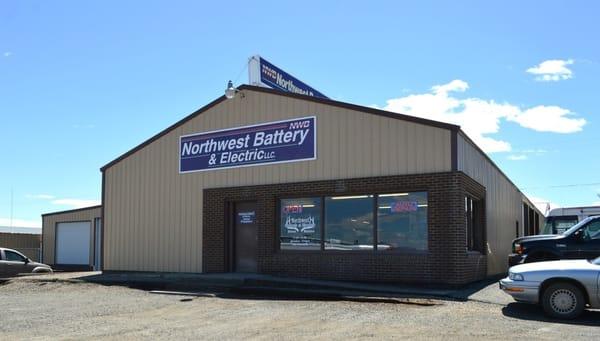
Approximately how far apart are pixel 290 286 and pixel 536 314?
614 cm

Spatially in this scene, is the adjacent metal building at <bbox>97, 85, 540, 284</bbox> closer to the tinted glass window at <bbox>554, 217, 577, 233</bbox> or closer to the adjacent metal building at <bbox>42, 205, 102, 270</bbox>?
the tinted glass window at <bbox>554, 217, 577, 233</bbox>

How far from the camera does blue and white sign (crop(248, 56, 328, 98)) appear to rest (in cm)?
2117

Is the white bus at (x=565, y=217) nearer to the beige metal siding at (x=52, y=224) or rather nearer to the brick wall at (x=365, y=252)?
the brick wall at (x=365, y=252)

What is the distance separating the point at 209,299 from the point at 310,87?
13161 mm

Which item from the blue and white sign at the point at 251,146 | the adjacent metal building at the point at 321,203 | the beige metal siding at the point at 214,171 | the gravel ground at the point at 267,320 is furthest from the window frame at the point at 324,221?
the gravel ground at the point at 267,320

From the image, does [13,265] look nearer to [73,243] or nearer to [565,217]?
[73,243]

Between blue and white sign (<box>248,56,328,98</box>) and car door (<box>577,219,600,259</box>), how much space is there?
1120 centimetres

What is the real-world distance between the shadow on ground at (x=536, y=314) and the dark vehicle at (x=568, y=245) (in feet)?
9.68

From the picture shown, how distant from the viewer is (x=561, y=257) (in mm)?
14805

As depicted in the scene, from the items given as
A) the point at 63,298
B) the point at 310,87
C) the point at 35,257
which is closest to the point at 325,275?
the point at 63,298

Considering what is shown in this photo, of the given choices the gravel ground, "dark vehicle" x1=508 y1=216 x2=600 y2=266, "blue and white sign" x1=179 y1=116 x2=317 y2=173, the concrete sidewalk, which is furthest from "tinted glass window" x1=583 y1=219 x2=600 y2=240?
"blue and white sign" x1=179 y1=116 x2=317 y2=173

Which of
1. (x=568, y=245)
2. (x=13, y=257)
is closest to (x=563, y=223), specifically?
(x=568, y=245)

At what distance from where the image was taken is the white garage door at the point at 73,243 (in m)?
31.0

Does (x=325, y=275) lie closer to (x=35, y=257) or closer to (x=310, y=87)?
(x=310, y=87)
